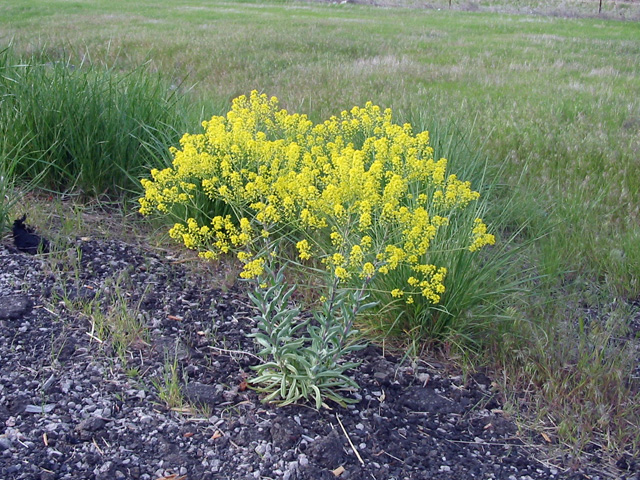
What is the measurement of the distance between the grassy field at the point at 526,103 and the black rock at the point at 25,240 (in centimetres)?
148

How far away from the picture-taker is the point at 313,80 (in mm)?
9648

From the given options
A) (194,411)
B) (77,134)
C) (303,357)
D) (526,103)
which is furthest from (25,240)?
(526,103)

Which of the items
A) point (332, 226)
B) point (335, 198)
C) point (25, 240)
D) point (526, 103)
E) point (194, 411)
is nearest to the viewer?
point (194, 411)

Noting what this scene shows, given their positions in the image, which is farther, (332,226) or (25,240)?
(25,240)

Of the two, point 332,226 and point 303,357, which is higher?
point 332,226

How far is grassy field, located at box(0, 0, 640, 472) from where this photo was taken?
304cm

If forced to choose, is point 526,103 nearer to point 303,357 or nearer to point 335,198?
point 335,198

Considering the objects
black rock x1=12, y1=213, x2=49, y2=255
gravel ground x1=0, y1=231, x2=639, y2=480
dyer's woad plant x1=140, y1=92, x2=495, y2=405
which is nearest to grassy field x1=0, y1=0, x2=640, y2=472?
gravel ground x1=0, y1=231, x2=639, y2=480

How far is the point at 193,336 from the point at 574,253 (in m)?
2.49

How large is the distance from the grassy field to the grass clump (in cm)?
43

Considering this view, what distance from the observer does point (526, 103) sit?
26.8 ft

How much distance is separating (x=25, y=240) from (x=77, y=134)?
3.40 feet

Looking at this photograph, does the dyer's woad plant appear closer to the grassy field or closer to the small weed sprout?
the small weed sprout

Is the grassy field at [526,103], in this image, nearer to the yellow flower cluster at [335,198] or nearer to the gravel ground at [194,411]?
the gravel ground at [194,411]
